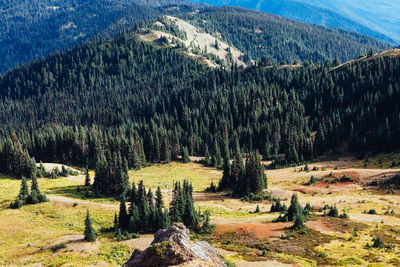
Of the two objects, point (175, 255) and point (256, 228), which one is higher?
point (175, 255)

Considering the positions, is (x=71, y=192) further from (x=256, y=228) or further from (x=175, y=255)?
(x=175, y=255)

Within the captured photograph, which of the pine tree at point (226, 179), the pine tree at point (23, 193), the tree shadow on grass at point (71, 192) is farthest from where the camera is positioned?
the pine tree at point (226, 179)

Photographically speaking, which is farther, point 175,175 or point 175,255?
point 175,175

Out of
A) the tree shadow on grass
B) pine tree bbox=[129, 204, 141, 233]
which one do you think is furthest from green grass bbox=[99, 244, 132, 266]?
the tree shadow on grass

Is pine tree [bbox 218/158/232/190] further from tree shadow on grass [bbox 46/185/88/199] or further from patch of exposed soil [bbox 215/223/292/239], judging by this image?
tree shadow on grass [bbox 46/185/88/199]

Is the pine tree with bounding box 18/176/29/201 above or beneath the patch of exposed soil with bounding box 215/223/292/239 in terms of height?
above

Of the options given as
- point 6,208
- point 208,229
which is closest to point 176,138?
point 6,208

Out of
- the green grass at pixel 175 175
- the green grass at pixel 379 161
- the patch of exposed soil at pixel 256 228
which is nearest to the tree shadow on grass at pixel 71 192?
the green grass at pixel 175 175

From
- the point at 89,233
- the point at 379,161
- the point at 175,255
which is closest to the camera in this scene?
the point at 175,255

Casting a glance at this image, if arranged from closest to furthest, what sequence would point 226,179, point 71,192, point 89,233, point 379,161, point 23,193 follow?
point 89,233
point 23,193
point 71,192
point 226,179
point 379,161

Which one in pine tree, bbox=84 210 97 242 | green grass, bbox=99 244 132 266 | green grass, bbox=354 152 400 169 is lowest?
green grass, bbox=99 244 132 266

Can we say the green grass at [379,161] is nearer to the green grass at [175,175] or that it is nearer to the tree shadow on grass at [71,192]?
the green grass at [175,175]

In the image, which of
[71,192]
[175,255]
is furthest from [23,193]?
[175,255]

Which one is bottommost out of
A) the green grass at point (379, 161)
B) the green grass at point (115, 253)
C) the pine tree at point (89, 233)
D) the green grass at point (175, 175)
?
the green grass at point (115, 253)
